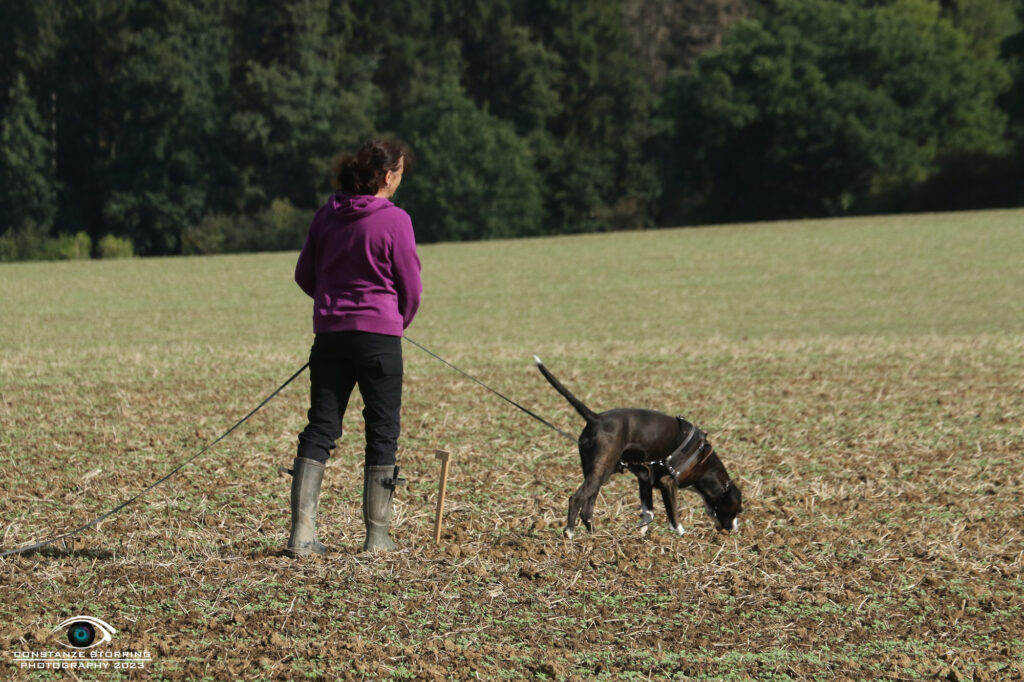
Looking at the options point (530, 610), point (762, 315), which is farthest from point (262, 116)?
point (530, 610)

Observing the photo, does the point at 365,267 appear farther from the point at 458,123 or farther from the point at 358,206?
the point at 458,123

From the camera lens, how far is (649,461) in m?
7.32

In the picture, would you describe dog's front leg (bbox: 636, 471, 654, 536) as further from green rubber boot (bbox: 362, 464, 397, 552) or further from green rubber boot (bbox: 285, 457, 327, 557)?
green rubber boot (bbox: 285, 457, 327, 557)

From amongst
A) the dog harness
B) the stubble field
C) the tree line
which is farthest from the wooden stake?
the tree line

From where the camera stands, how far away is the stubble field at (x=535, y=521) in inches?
225

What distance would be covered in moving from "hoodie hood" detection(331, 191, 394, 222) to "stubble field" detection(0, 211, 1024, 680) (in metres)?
1.89

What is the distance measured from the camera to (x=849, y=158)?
66812 mm

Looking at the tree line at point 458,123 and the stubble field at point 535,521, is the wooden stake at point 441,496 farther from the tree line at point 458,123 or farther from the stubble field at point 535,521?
the tree line at point 458,123

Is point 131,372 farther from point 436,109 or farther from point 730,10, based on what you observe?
point 730,10

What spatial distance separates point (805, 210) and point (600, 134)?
16575 millimetres

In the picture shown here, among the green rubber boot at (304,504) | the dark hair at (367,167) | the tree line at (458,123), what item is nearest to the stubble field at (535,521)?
the green rubber boot at (304,504)

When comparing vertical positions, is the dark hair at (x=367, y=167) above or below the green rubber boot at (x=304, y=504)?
above

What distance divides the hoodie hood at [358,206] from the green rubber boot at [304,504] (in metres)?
1.36

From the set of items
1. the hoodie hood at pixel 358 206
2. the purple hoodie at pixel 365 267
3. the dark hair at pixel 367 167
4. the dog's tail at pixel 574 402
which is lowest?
the dog's tail at pixel 574 402
